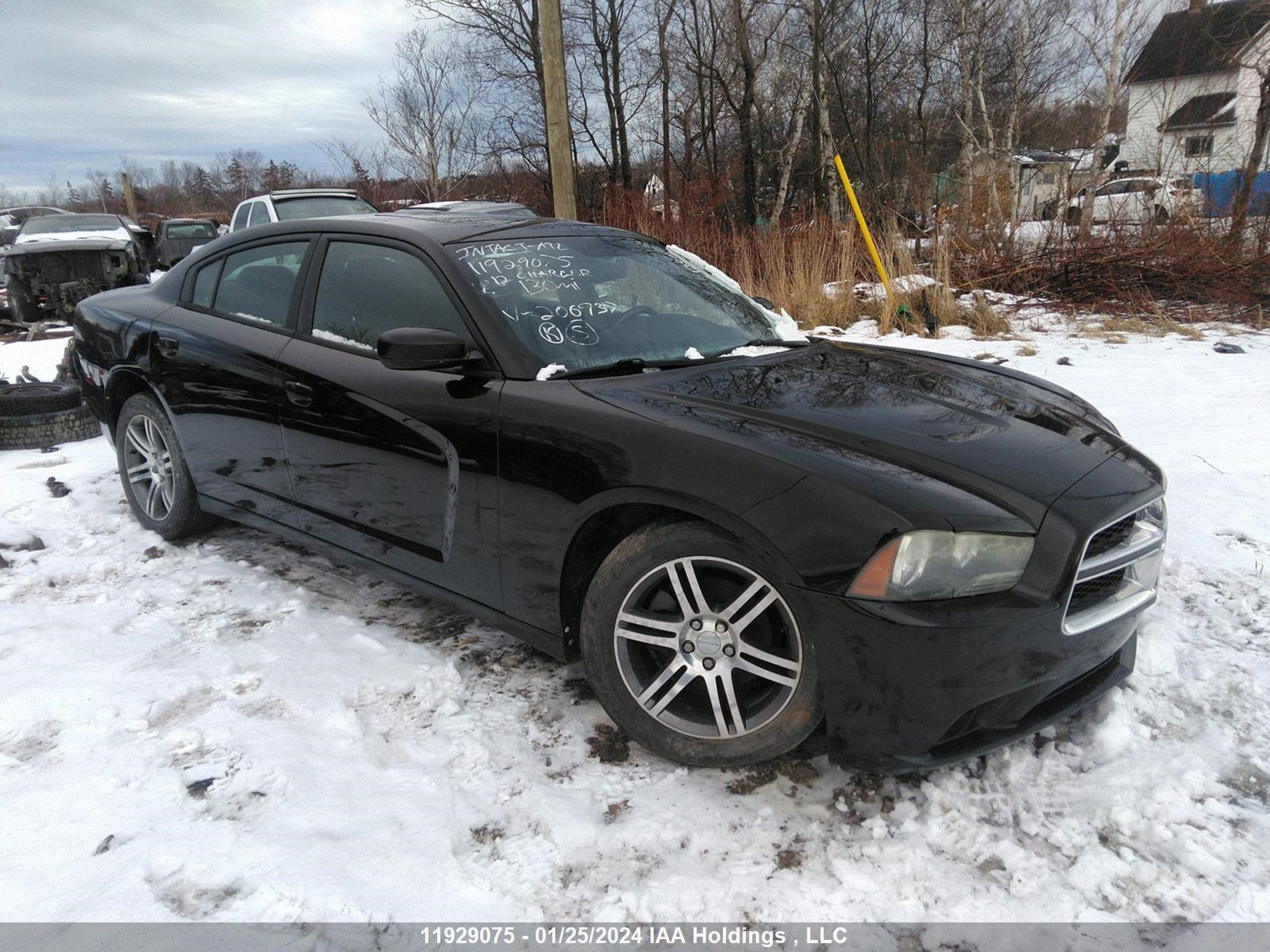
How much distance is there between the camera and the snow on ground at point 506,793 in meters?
1.79

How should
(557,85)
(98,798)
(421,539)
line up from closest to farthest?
(98,798), (421,539), (557,85)

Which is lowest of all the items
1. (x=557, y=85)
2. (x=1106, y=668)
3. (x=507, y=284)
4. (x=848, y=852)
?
(x=848, y=852)

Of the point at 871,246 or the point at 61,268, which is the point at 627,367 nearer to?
the point at 871,246

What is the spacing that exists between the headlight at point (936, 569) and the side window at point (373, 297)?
1528 mm

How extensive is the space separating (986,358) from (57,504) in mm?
6834

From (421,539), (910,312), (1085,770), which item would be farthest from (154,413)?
(910,312)

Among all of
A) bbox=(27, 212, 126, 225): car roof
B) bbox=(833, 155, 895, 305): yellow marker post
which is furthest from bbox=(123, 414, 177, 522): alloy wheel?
bbox=(27, 212, 126, 225): car roof

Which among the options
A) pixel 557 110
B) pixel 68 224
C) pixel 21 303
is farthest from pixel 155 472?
pixel 68 224

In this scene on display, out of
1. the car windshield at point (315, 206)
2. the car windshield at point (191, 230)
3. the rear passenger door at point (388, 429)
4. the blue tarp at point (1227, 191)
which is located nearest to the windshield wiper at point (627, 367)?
the rear passenger door at point (388, 429)

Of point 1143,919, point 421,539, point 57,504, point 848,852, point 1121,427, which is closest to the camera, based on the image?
point 1143,919

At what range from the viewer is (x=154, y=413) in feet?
12.4

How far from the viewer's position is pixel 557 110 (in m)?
7.48

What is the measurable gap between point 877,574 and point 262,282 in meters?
2.86

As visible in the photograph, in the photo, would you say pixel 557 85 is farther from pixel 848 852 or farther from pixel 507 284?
pixel 848 852
